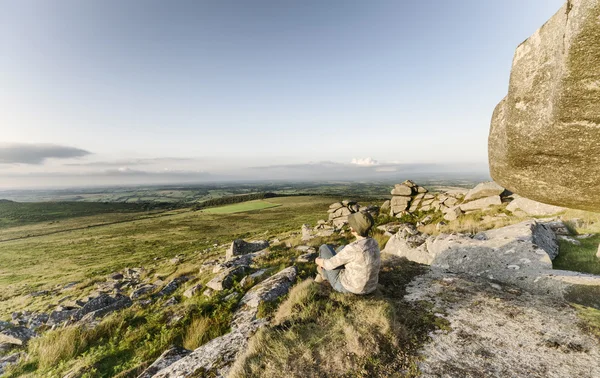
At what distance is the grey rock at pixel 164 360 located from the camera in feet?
17.7

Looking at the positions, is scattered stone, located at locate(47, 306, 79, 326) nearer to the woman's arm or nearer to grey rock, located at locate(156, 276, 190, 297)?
grey rock, located at locate(156, 276, 190, 297)

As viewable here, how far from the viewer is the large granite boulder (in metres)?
3.93

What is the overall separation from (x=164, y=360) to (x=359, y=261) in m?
5.45

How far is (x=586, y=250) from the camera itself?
31.7 feet

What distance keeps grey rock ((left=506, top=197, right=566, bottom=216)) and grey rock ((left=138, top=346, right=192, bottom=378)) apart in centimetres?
2109

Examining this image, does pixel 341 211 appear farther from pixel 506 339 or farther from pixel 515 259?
pixel 506 339

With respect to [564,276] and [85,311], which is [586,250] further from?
[85,311]

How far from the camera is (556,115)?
4.60 metres

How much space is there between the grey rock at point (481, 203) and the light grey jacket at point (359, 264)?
19356mm

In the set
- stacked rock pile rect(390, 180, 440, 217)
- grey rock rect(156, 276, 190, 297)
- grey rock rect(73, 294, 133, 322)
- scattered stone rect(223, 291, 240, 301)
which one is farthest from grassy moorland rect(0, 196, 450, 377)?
stacked rock pile rect(390, 180, 440, 217)

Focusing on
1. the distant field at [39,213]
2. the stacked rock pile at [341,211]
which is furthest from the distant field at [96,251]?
the distant field at [39,213]

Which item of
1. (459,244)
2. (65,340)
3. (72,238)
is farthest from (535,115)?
(72,238)

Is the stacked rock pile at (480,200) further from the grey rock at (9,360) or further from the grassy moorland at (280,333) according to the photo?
the grey rock at (9,360)

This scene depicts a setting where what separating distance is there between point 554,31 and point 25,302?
146 ft
